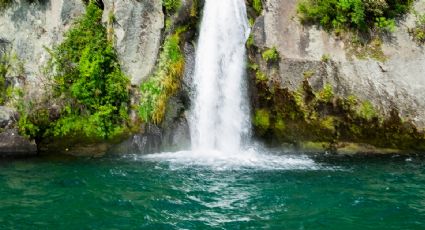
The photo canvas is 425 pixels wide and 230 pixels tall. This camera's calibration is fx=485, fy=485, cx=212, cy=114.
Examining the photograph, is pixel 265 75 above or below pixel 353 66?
below

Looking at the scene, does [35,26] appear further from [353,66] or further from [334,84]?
[353,66]

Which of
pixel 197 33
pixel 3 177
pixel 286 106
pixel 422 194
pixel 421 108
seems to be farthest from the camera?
pixel 197 33

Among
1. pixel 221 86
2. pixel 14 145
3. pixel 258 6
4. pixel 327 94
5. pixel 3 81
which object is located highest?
pixel 258 6

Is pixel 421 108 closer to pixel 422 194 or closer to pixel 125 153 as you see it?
pixel 422 194

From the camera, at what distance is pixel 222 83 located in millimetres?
14758

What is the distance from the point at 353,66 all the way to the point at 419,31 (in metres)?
2.07

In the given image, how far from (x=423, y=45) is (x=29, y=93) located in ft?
38.0

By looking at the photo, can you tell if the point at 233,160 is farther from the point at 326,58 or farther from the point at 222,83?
the point at 326,58

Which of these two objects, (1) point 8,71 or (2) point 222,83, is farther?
(1) point 8,71

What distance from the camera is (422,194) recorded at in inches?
394

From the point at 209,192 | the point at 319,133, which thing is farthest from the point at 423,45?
the point at 209,192

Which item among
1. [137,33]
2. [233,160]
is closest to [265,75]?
[233,160]

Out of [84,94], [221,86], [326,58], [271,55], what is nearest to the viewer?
[326,58]

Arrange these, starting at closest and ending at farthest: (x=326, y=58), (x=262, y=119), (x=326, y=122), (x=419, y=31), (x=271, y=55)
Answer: (x=419, y=31) → (x=326, y=58) → (x=326, y=122) → (x=271, y=55) → (x=262, y=119)
